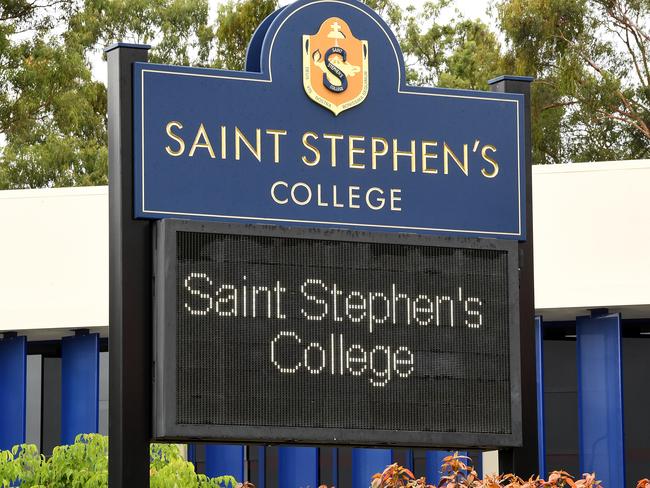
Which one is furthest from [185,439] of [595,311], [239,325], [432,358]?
[595,311]

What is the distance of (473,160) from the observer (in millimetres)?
11914

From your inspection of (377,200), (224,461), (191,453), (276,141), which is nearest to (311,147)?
(276,141)

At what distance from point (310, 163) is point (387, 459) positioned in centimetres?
1441

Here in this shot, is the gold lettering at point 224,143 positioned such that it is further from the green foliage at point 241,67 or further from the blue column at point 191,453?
the green foliage at point 241,67

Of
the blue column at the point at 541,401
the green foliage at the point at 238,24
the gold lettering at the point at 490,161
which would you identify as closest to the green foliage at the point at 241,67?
the green foliage at the point at 238,24

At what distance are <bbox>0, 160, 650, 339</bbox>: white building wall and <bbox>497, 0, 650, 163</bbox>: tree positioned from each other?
14.9 metres

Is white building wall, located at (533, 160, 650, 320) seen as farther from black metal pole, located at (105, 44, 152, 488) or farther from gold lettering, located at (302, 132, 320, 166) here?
black metal pole, located at (105, 44, 152, 488)

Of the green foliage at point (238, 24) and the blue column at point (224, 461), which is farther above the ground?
the green foliage at point (238, 24)

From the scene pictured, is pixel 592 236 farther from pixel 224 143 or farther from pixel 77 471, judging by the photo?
pixel 224 143

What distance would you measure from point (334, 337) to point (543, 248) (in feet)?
43.3

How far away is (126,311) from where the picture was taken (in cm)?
1061

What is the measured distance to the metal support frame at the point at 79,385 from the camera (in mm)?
25750

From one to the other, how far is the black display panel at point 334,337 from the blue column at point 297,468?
1436 centimetres

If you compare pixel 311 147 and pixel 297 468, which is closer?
pixel 311 147
